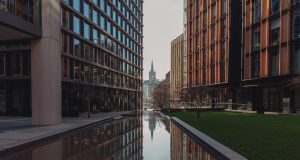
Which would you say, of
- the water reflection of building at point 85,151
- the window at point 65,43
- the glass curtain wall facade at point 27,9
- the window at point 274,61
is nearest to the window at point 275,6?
the window at point 274,61

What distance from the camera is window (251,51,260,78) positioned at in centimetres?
3941

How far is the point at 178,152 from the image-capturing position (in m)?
9.95

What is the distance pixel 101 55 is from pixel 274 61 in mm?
27314

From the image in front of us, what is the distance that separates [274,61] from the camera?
35.8 metres

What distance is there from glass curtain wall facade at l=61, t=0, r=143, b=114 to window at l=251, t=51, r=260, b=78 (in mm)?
23966

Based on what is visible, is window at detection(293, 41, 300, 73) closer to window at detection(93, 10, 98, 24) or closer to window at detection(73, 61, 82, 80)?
window at detection(73, 61, 82, 80)

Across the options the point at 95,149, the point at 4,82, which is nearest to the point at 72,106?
the point at 4,82

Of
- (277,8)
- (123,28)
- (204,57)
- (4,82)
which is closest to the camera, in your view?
(4,82)

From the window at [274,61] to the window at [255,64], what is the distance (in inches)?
122

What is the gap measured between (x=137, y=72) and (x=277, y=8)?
44412 millimetres

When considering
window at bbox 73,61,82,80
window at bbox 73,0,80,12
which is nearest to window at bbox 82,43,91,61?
window at bbox 73,61,82,80

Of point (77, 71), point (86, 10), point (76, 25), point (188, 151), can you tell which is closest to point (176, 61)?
point (86, 10)

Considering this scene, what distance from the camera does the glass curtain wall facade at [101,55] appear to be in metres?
34.8

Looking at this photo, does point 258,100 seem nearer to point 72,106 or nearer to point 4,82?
point 72,106
